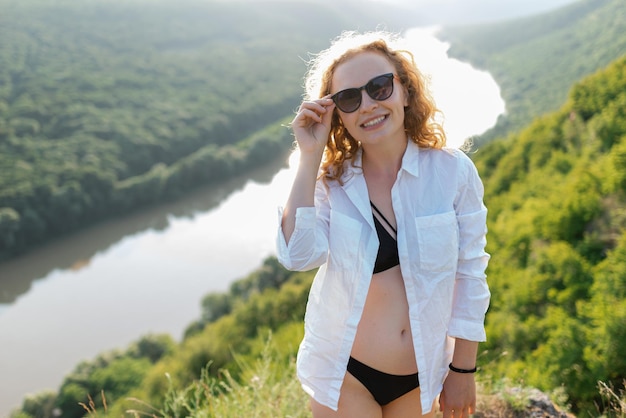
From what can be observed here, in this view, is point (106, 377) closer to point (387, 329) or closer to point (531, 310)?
point (531, 310)

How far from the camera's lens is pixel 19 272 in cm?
2414

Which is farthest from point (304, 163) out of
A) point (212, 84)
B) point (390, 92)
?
point (212, 84)

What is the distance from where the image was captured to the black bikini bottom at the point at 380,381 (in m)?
1.43

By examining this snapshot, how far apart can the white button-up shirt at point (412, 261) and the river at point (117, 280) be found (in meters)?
17.5

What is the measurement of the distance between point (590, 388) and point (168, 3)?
2947 inches

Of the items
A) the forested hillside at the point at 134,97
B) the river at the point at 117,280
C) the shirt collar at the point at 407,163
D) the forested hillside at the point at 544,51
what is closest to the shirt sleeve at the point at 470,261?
the shirt collar at the point at 407,163

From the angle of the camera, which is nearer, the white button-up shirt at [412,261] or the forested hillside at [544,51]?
the white button-up shirt at [412,261]

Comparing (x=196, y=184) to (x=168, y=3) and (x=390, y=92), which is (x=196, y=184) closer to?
(x=390, y=92)

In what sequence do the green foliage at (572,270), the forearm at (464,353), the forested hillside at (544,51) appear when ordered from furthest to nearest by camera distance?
the forested hillside at (544,51), the green foliage at (572,270), the forearm at (464,353)

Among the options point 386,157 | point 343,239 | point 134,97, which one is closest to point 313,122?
point 386,157

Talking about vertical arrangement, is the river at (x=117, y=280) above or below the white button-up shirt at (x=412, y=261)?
below

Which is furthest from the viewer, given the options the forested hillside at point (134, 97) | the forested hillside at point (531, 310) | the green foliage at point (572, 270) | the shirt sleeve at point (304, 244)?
the forested hillside at point (134, 97)

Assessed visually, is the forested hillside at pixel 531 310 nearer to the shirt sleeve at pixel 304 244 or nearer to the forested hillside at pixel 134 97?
the shirt sleeve at pixel 304 244

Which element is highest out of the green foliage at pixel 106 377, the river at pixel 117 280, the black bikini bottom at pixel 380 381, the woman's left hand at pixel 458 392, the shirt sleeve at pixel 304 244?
the shirt sleeve at pixel 304 244
